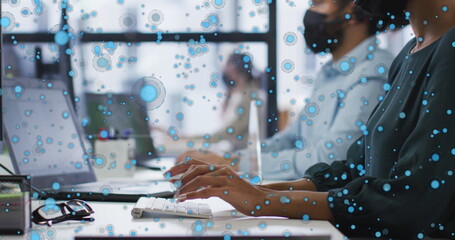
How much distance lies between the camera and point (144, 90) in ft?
4.50

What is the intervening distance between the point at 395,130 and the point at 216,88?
40cm

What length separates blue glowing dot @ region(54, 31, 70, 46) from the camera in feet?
3.88

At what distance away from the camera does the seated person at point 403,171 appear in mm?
701

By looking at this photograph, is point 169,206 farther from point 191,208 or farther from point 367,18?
point 367,18

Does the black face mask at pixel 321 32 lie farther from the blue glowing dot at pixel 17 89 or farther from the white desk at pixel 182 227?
the blue glowing dot at pixel 17 89

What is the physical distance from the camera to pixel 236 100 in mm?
1396

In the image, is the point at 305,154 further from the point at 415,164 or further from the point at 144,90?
the point at 415,164

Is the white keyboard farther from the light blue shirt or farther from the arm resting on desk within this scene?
the light blue shirt

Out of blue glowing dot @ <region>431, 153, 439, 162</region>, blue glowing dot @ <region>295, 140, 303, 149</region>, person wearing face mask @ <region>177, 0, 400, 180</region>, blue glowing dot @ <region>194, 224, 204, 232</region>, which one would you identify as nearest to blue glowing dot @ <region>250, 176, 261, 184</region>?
person wearing face mask @ <region>177, 0, 400, 180</region>

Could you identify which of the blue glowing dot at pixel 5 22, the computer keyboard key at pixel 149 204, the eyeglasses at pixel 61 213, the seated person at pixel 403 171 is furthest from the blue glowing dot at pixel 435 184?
the blue glowing dot at pixel 5 22

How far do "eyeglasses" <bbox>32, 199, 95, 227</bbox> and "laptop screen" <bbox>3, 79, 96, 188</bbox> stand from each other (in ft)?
1.13

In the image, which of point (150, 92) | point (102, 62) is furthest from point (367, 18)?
point (102, 62)

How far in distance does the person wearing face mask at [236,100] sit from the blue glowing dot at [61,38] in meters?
0.45

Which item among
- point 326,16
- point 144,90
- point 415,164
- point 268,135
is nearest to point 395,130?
point 415,164
